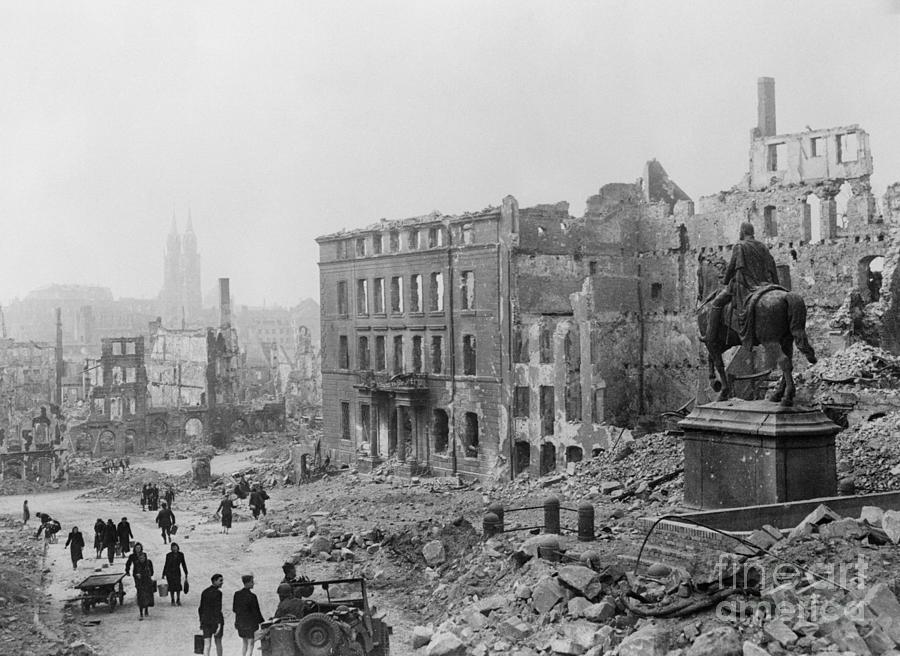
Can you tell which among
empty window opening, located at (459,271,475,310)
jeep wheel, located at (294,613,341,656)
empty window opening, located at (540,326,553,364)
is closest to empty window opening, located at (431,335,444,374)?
empty window opening, located at (459,271,475,310)

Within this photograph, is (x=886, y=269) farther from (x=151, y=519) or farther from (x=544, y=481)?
(x=151, y=519)

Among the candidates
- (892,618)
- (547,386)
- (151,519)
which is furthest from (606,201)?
(892,618)

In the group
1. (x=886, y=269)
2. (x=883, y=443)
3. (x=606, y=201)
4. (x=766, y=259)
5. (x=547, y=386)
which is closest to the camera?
(x=766, y=259)

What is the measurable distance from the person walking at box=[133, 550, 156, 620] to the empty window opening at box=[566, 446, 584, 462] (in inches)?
697

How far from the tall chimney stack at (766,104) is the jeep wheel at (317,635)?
35.0 m

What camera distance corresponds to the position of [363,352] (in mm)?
42500

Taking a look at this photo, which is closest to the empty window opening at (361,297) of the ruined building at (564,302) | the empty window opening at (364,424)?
the ruined building at (564,302)

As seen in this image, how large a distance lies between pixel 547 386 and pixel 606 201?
401 inches

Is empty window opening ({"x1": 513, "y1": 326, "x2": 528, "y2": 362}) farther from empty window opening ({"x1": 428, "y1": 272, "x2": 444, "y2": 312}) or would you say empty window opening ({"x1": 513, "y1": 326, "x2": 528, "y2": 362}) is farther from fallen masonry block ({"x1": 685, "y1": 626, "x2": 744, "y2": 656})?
fallen masonry block ({"x1": 685, "y1": 626, "x2": 744, "y2": 656})

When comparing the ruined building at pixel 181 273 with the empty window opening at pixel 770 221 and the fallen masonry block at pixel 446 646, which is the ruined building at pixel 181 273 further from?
the fallen masonry block at pixel 446 646

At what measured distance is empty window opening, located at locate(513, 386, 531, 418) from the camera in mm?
34625

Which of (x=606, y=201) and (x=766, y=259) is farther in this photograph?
(x=606, y=201)

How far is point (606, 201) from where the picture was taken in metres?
39.7

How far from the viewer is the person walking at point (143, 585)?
55.2ft
